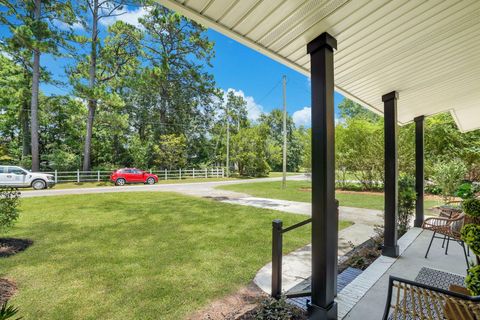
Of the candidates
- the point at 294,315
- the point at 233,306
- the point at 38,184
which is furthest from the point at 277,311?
the point at 38,184

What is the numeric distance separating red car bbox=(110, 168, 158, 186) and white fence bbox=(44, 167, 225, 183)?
1.81 m

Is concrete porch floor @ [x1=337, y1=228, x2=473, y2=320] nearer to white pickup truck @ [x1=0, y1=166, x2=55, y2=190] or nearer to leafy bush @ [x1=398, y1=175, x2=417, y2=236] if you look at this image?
leafy bush @ [x1=398, y1=175, x2=417, y2=236]

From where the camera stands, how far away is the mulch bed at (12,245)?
12.0 feet

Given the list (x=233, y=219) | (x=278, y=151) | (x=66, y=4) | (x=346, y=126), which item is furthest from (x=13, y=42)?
(x=278, y=151)

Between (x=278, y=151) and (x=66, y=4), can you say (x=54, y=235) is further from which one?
(x=278, y=151)

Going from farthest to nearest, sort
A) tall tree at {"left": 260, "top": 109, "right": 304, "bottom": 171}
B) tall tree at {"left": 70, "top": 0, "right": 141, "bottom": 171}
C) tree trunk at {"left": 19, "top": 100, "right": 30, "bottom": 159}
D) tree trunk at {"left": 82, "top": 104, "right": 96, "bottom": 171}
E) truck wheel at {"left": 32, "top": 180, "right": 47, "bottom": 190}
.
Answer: tall tree at {"left": 260, "top": 109, "right": 304, "bottom": 171} → tree trunk at {"left": 19, "top": 100, "right": 30, "bottom": 159} → tree trunk at {"left": 82, "top": 104, "right": 96, "bottom": 171} → tall tree at {"left": 70, "top": 0, "right": 141, "bottom": 171} → truck wheel at {"left": 32, "top": 180, "right": 47, "bottom": 190}

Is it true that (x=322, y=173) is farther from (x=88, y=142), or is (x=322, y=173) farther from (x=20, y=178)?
(x=88, y=142)

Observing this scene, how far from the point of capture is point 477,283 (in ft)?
4.30

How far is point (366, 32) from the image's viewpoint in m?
1.90

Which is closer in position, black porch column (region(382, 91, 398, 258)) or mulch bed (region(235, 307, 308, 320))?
mulch bed (region(235, 307, 308, 320))

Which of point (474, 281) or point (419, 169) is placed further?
point (419, 169)

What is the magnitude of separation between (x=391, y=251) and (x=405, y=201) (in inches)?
60.1

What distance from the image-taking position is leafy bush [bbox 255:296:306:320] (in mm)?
2051

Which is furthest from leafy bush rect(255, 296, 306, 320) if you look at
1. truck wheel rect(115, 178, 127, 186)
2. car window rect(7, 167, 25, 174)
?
truck wheel rect(115, 178, 127, 186)
